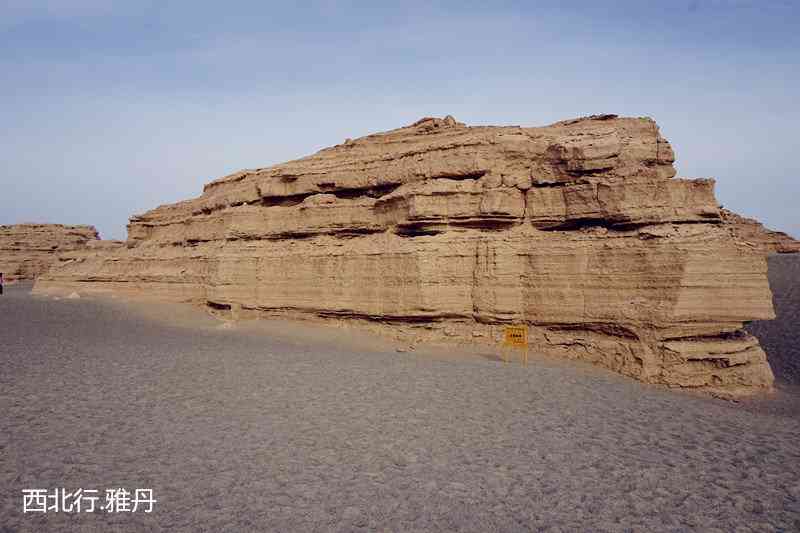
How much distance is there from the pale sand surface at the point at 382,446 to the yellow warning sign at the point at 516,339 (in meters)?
0.87

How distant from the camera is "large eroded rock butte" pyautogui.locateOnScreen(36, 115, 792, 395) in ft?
36.9

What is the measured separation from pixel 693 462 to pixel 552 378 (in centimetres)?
412

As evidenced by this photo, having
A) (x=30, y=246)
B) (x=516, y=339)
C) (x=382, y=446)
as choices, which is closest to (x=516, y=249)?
(x=516, y=339)

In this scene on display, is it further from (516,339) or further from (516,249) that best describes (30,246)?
(516,339)

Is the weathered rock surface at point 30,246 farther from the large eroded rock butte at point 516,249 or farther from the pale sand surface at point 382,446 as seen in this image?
the pale sand surface at point 382,446

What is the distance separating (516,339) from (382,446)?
6.90 metres

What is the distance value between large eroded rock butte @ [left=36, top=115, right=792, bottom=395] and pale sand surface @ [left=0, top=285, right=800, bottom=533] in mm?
1508

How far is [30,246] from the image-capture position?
4375 cm

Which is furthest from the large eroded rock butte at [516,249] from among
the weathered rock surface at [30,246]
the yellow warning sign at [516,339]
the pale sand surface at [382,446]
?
the weathered rock surface at [30,246]

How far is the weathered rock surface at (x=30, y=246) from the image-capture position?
42781mm

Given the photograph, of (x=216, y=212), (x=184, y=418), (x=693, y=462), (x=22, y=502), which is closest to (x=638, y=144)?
(x=693, y=462)

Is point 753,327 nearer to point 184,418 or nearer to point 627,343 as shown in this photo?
point 627,343

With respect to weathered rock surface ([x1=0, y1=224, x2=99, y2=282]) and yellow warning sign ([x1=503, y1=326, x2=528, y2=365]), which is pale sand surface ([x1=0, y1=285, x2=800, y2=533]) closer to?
yellow warning sign ([x1=503, y1=326, x2=528, y2=365])

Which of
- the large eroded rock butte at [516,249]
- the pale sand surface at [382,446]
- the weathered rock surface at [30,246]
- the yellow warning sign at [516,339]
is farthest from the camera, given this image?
the weathered rock surface at [30,246]
